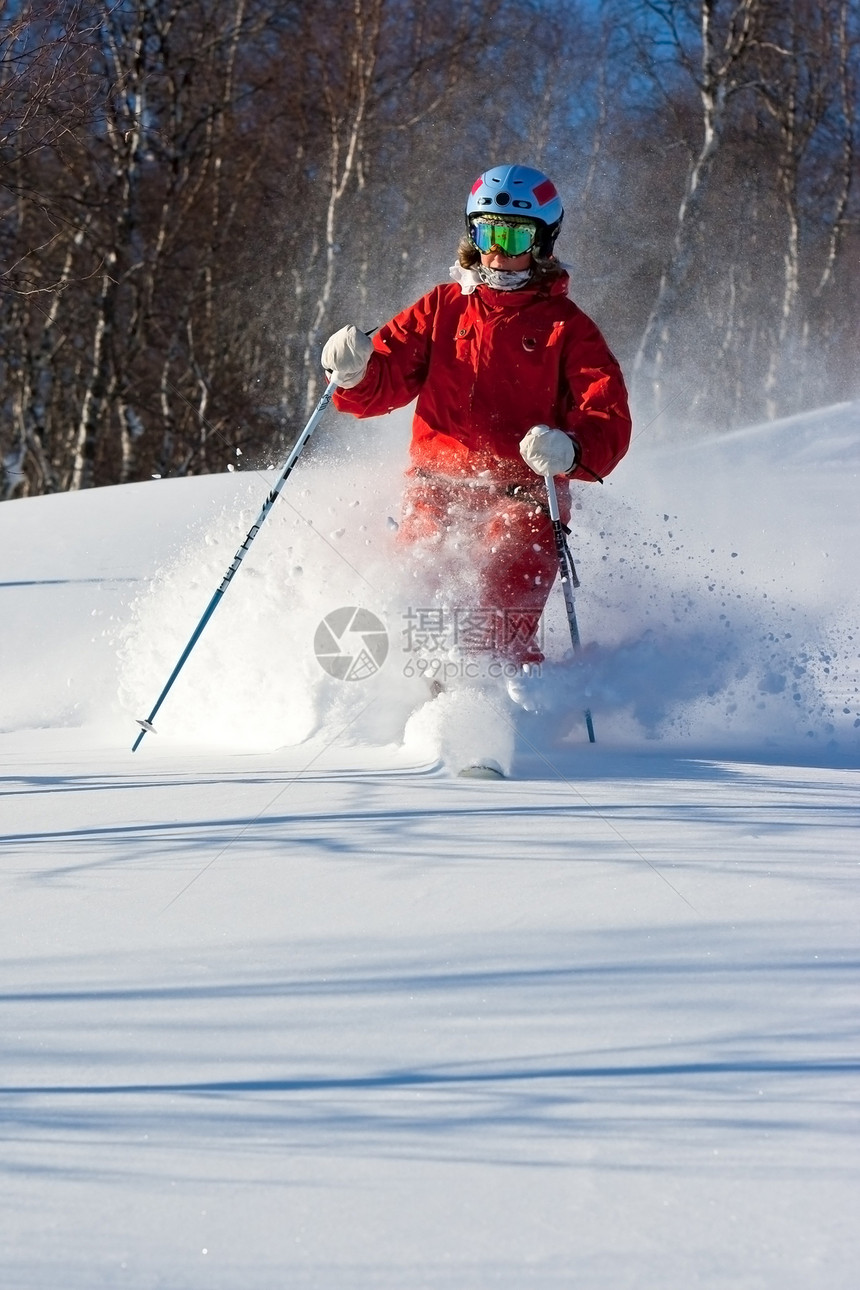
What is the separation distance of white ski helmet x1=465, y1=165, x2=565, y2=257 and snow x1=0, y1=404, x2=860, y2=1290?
1.08 metres

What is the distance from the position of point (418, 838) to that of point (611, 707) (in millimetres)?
1730

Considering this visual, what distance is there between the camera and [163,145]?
15.9 meters

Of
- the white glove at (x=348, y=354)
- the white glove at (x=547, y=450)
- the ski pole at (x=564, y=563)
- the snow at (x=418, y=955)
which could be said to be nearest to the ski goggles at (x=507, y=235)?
the white glove at (x=348, y=354)

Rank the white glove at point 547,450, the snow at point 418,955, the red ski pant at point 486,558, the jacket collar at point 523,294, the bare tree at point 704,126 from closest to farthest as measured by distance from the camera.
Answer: the snow at point 418,955 < the white glove at point 547,450 < the red ski pant at point 486,558 < the jacket collar at point 523,294 < the bare tree at point 704,126

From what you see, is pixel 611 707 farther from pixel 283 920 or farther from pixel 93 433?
pixel 93 433

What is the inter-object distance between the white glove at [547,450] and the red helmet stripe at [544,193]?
793 mm

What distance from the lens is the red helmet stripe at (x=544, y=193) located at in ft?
14.7

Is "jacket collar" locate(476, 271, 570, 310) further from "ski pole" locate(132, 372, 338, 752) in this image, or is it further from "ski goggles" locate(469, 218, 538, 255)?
"ski pole" locate(132, 372, 338, 752)

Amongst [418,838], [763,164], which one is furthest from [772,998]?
[763,164]

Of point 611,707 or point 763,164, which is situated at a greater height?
point 763,164

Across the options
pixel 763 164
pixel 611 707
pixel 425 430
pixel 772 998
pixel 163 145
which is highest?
pixel 763 164

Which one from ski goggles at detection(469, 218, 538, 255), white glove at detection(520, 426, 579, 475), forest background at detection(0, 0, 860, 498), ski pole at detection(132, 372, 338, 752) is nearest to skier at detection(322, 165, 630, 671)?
ski goggles at detection(469, 218, 538, 255)

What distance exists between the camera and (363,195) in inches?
640

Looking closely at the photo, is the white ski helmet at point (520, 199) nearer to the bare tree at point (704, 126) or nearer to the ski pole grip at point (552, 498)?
the ski pole grip at point (552, 498)
